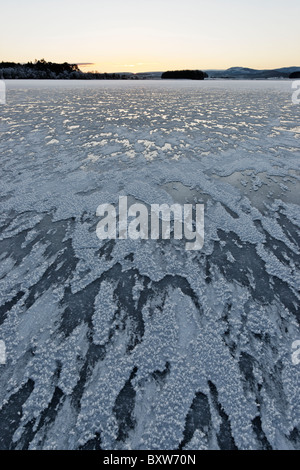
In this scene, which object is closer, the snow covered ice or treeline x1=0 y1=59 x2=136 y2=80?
the snow covered ice

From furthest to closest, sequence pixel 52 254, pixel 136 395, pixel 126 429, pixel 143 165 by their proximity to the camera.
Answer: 1. pixel 143 165
2. pixel 52 254
3. pixel 136 395
4. pixel 126 429

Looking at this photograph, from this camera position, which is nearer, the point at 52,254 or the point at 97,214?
the point at 52,254

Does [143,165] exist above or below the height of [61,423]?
above

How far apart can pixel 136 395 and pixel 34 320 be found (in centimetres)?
109

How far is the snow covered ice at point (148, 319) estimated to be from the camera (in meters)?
1.41

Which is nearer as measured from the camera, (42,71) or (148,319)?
(148,319)

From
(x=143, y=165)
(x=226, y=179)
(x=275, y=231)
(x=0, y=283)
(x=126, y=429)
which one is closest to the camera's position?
(x=126, y=429)

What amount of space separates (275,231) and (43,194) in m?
3.80

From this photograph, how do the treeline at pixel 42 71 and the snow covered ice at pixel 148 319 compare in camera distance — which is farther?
the treeline at pixel 42 71

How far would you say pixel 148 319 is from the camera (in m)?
2.01


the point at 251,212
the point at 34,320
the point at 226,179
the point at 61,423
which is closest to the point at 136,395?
the point at 61,423

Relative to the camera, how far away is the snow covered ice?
1410mm

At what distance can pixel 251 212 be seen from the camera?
3611mm

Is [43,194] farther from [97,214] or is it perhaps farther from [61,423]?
[61,423]
